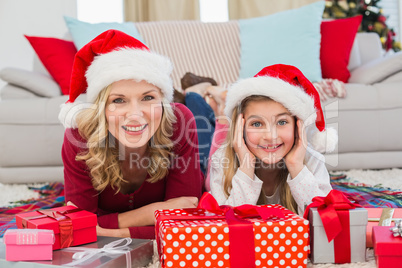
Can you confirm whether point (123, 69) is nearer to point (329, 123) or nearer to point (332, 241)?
point (332, 241)

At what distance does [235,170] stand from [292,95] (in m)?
0.34

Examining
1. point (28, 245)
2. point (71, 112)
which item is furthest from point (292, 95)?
point (28, 245)

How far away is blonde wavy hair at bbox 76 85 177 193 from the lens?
1.37 m

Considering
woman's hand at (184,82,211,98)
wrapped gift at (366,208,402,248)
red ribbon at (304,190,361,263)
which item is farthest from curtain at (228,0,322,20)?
red ribbon at (304,190,361,263)

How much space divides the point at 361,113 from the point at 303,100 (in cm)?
117

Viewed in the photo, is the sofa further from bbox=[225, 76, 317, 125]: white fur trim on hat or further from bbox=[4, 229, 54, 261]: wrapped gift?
bbox=[4, 229, 54, 261]: wrapped gift

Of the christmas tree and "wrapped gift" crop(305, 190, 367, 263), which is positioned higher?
the christmas tree

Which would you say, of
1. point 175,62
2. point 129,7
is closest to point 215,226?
point 175,62

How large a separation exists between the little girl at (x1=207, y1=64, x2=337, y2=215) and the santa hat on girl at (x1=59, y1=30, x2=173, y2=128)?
0.29 meters

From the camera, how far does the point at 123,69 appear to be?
131cm

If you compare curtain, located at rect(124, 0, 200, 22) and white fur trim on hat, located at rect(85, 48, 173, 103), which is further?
curtain, located at rect(124, 0, 200, 22)

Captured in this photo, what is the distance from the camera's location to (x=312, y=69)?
103 inches

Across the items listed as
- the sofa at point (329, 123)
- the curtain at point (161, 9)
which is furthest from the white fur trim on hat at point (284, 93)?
the curtain at point (161, 9)

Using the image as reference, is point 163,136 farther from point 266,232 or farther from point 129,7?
point 129,7
